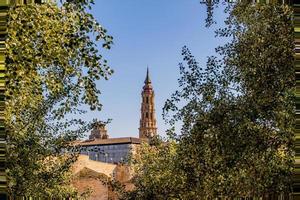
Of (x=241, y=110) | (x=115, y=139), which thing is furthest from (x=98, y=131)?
(x=241, y=110)

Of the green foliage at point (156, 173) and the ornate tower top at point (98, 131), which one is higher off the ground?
the ornate tower top at point (98, 131)

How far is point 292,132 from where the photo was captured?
4.14 metres

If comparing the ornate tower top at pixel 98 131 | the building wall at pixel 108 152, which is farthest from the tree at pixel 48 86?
the building wall at pixel 108 152

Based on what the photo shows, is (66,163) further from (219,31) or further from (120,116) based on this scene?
(219,31)

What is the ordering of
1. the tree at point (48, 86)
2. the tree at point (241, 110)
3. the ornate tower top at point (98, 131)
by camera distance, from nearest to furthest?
1. the tree at point (48, 86)
2. the tree at point (241, 110)
3. the ornate tower top at point (98, 131)

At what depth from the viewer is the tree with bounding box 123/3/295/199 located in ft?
14.1

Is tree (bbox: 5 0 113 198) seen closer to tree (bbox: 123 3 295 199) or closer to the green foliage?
tree (bbox: 123 3 295 199)

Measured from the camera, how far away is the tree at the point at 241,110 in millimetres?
4289

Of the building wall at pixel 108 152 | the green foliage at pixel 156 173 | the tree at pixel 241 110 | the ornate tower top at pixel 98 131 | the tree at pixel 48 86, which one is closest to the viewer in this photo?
the tree at pixel 48 86

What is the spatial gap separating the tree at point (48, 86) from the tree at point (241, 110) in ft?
2.87

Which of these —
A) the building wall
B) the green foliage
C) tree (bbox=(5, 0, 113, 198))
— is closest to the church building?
the building wall

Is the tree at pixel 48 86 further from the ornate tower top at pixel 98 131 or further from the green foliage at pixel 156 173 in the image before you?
the green foliage at pixel 156 173

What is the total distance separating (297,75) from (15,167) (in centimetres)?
247

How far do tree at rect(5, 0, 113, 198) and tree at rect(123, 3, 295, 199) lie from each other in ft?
2.87
